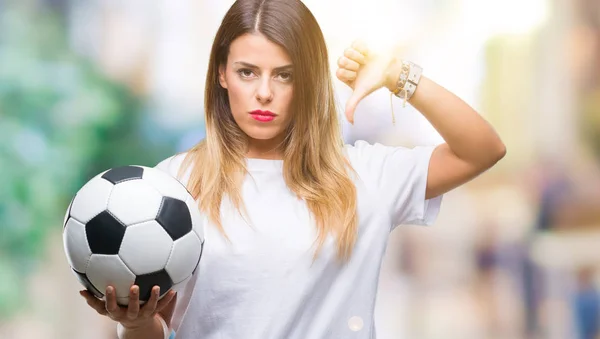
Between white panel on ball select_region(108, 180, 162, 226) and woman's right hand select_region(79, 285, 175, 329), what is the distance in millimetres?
123

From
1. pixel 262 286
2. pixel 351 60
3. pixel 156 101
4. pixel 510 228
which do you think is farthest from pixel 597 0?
pixel 262 286

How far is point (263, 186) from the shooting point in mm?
1713

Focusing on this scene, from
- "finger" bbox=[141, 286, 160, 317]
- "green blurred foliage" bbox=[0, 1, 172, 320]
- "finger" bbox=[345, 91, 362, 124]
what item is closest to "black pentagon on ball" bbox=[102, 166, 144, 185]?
"finger" bbox=[141, 286, 160, 317]

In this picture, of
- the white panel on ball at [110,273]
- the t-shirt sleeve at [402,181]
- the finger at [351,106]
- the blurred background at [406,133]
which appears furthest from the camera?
the blurred background at [406,133]

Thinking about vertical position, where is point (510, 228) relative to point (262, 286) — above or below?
below

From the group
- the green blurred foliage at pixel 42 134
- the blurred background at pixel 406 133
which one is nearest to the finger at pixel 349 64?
the blurred background at pixel 406 133

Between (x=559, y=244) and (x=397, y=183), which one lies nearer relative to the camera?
(x=397, y=183)

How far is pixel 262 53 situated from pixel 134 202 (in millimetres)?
448

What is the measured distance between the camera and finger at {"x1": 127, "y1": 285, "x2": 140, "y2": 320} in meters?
1.39

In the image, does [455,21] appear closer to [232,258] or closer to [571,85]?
[571,85]

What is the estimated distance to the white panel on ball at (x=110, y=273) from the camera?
4.53ft

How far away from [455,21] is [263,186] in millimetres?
2721

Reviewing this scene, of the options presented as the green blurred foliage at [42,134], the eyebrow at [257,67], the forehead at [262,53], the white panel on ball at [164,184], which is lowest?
the green blurred foliage at [42,134]

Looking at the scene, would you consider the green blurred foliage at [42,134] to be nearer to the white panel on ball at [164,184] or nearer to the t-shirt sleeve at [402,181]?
the t-shirt sleeve at [402,181]
